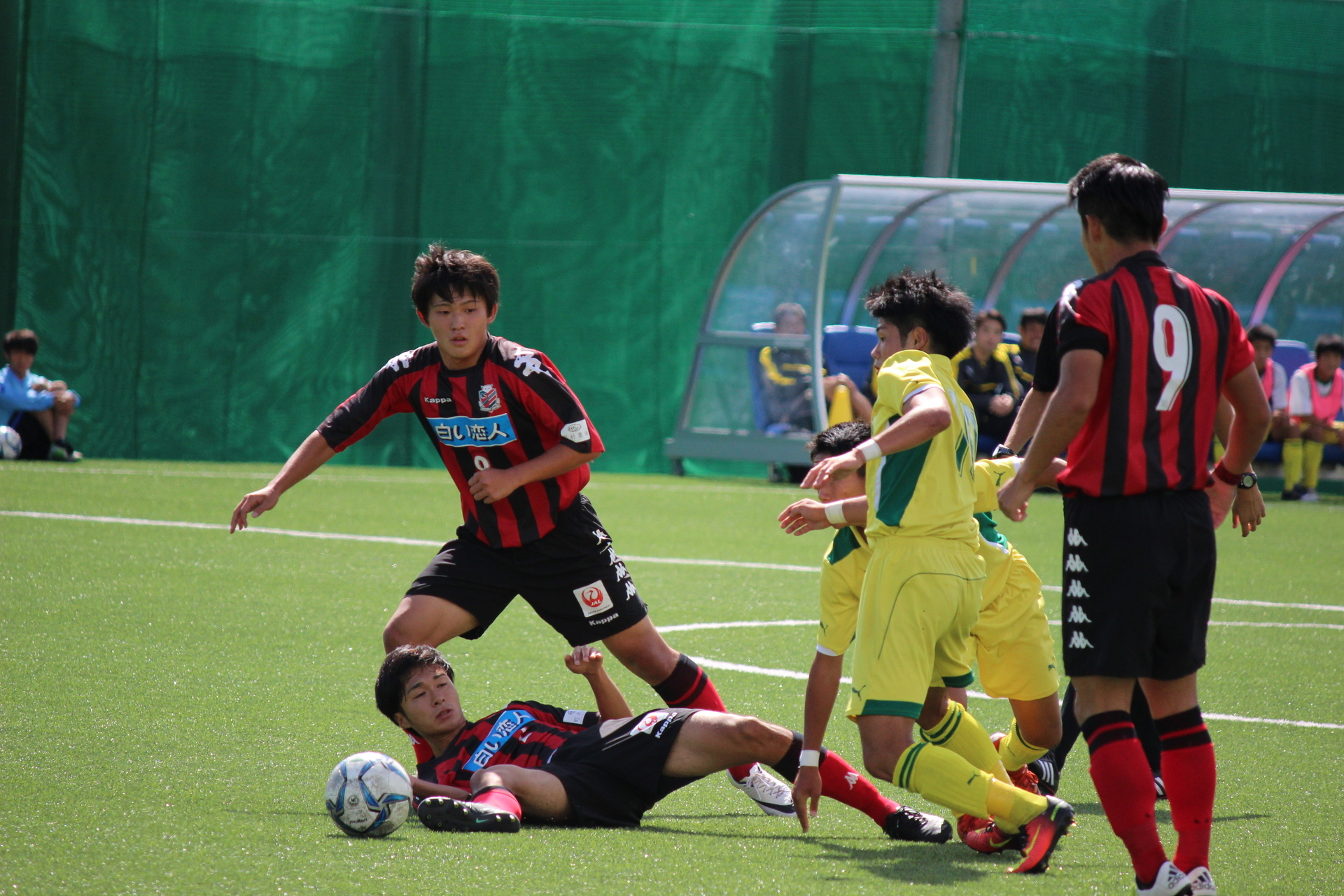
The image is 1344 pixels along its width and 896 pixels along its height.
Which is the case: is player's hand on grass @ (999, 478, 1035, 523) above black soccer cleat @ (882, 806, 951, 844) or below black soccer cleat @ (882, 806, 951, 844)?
above

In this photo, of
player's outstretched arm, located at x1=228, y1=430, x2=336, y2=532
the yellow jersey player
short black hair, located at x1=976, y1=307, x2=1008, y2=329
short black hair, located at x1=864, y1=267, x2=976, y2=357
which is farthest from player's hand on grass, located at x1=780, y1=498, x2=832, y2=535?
short black hair, located at x1=976, y1=307, x2=1008, y2=329

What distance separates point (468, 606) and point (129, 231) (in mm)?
11840

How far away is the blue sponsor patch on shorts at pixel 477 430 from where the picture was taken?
4.47 metres

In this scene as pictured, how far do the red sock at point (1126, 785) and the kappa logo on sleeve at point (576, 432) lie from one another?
6.07 ft

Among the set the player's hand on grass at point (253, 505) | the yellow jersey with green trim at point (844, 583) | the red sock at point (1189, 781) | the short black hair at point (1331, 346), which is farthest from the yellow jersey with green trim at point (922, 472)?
the short black hair at point (1331, 346)

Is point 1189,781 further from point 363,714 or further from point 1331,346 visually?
point 1331,346

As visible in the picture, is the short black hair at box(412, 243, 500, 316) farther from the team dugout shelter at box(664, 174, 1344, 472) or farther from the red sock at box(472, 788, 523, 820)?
the team dugout shelter at box(664, 174, 1344, 472)

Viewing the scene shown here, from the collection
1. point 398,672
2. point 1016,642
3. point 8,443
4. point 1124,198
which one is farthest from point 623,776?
point 8,443

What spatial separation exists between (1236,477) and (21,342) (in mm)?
12183

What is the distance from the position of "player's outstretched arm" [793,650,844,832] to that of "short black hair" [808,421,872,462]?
2.22ft

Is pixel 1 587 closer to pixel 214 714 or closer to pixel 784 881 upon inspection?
pixel 214 714

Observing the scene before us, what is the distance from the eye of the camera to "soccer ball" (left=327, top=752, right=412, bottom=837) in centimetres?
356

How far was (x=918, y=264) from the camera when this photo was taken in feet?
51.1

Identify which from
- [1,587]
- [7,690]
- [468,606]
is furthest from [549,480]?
[1,587]
